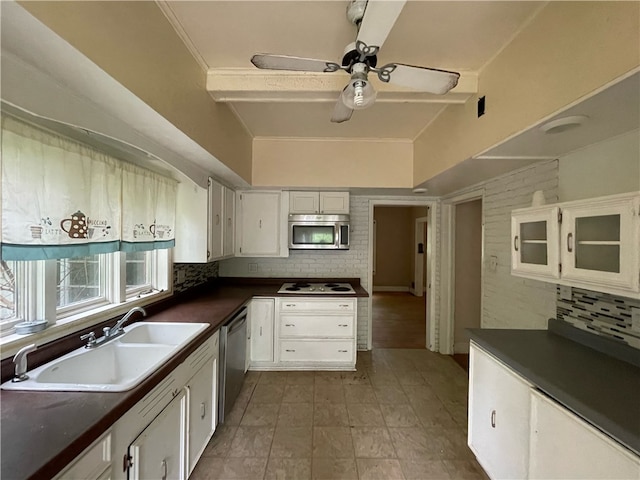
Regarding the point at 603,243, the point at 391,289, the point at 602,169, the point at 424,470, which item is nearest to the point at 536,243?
the point at 603,243

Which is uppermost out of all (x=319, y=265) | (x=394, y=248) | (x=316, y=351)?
(x=394, y=248)

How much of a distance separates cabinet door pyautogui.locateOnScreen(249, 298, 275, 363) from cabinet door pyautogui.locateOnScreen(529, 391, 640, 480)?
2.40 metres

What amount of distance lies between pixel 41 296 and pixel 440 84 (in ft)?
7.49

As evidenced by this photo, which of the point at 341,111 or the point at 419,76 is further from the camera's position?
the point at 341,111

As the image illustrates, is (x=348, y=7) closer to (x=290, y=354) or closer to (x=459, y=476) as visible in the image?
(x=459, y=476)

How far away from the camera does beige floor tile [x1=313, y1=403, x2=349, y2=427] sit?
2.20 m

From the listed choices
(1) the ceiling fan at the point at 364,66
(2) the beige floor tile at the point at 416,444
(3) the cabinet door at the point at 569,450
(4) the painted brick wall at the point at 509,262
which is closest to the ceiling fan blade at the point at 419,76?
(1) the ceiling fan at the point at 364,66

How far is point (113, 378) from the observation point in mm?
1564

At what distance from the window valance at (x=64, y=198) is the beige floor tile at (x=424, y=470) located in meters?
2.32

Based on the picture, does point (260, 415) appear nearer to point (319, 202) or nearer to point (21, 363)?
point (21, 363)

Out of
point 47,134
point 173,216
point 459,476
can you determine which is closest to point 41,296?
point 47,134

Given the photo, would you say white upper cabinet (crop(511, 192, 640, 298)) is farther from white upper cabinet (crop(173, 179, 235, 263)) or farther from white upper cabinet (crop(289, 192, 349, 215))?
white upper cabinet (crop(173, 179, 235, 263))

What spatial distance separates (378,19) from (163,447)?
84.1 inches

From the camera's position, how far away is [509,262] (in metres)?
2.34
